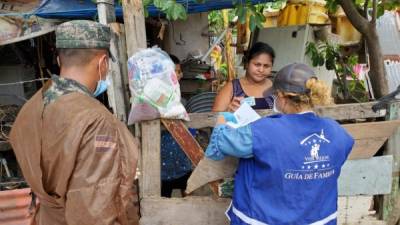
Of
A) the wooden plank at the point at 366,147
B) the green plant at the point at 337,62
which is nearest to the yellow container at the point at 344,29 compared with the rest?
the green plant at the point at 337,62

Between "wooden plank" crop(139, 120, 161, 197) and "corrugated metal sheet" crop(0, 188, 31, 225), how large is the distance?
186 centimetres

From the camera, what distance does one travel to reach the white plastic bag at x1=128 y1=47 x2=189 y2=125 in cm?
214

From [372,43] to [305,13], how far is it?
2.50 metres

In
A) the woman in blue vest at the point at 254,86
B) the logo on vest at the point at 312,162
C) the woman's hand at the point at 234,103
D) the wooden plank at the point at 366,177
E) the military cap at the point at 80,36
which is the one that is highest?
the military cap at the point at 80,36

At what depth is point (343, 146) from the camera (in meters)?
1.96

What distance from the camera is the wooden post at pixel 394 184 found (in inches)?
99.0

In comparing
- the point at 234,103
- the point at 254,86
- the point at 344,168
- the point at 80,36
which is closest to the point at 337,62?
the point at 254,86

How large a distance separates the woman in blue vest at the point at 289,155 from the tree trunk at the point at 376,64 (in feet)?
5.14

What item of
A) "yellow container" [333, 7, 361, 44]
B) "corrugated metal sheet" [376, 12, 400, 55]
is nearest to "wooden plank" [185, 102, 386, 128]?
"yellow container" [333, 7, 361, 44]

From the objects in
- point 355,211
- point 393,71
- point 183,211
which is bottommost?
point 355,211

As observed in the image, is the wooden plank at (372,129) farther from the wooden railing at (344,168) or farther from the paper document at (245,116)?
the paper document at (245,116)

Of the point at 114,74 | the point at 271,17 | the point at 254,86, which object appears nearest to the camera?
the point at 114,74

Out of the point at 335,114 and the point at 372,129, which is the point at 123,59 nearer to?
the point at 335,114

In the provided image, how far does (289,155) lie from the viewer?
6.00 ft
